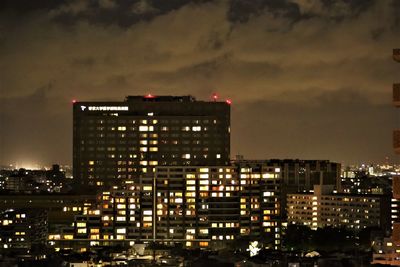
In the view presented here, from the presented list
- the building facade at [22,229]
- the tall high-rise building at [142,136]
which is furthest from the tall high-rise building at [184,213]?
the tall high-rise building at [142,136]

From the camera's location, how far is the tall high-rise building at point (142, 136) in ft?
116

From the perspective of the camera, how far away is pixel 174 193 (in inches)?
1060

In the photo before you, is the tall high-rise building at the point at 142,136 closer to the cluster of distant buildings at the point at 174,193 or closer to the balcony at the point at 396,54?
the cluster of distant buildings at the point at 174,193

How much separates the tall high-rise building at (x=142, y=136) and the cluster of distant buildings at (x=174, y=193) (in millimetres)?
33

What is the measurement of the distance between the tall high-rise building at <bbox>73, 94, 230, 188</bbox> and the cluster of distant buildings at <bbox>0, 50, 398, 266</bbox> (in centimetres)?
3

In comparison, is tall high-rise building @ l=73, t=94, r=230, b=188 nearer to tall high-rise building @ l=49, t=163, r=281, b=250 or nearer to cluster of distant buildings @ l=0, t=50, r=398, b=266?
cluster of distant buildings @ l=0, t=50, r=398, b=266

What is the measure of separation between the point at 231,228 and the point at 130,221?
2.53m

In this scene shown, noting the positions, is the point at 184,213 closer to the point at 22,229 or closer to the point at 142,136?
the point at 22,229

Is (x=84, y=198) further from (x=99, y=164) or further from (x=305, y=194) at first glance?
(x=305, y=194)

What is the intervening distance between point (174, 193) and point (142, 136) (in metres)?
9.03

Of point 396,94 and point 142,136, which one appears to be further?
point 142,136

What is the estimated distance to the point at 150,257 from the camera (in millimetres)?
21656

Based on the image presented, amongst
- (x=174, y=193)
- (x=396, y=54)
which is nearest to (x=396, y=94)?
(x=396, y=54)

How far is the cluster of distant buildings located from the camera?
86.8ft
